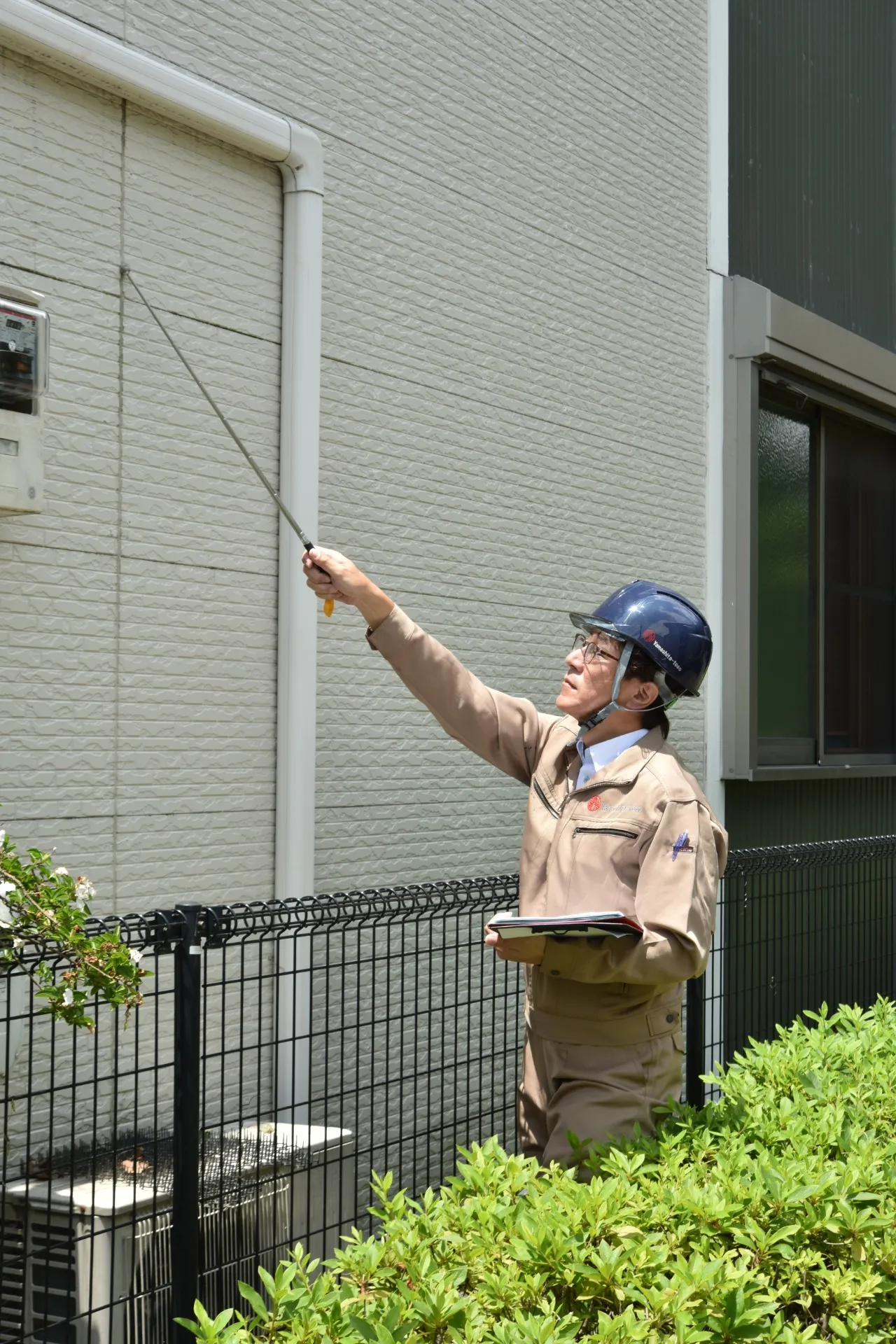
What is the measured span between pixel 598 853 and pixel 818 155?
6.60 m

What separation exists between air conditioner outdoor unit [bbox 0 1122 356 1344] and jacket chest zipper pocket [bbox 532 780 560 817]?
107cm

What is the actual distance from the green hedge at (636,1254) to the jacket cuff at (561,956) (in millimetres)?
545

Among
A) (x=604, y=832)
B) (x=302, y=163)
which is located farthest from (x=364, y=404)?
(x=604, y=832)

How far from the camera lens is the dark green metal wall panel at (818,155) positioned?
8.51 m

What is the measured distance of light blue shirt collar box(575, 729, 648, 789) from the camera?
422 cm

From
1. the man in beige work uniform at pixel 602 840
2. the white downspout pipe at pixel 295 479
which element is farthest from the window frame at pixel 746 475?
the man in beige work uniform at pixel 602 840

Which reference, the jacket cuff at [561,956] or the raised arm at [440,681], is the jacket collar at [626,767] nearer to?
the raised arm at [440,681]

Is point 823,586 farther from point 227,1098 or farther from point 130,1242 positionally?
point 130,1242

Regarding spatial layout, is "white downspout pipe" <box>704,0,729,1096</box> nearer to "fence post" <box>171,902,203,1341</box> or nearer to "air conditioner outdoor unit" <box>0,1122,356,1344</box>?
"air conditioner outdoor unit" <box>0,1122,356,1344</box>

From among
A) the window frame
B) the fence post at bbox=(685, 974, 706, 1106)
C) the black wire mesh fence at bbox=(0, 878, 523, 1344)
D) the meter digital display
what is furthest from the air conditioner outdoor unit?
the window frame

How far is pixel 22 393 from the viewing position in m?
4.25

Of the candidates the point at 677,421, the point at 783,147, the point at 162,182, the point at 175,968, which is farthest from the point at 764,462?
the point at 175,968

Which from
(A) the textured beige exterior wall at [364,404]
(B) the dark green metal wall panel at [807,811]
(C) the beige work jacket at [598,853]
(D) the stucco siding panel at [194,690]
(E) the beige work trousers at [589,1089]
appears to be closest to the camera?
(C) the beige work jacket at [598,853]

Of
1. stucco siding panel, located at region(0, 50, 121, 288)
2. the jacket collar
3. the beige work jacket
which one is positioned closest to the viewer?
the beige work jacket
